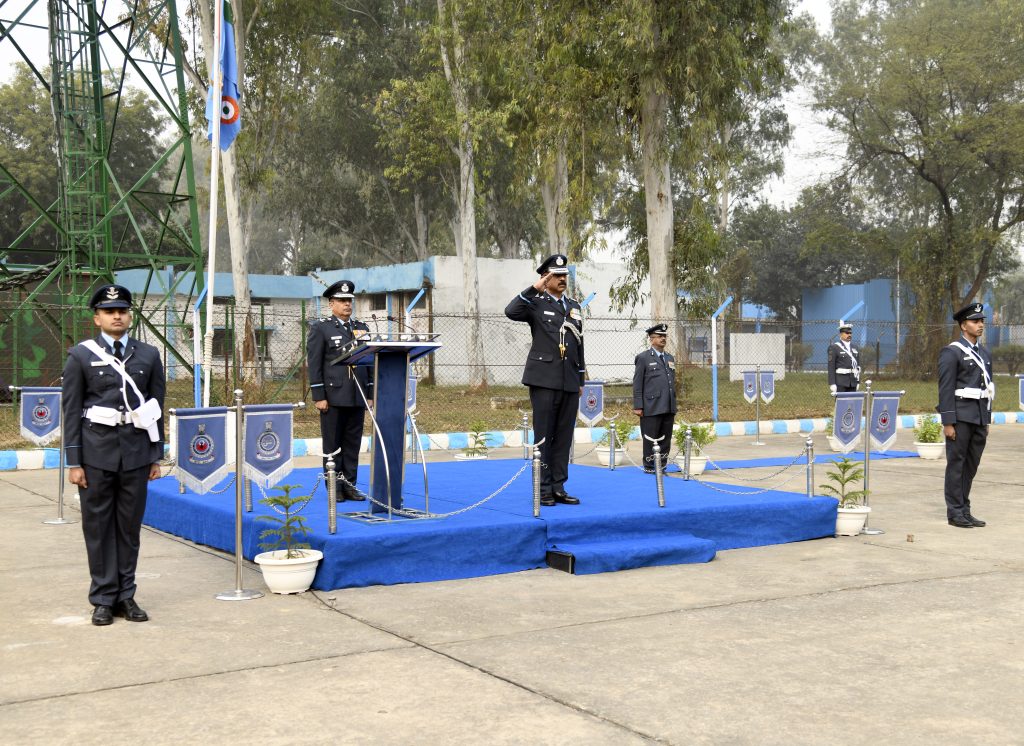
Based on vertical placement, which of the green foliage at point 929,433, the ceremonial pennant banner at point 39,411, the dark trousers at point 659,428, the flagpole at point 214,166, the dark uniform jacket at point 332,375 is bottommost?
the green foliage at point 929,433

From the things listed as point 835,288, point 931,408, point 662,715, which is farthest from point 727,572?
point 835,288

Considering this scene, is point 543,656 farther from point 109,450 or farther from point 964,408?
point 964,408

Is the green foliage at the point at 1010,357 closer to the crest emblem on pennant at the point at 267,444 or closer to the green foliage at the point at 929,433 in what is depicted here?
the green foliage at the point at 929,433

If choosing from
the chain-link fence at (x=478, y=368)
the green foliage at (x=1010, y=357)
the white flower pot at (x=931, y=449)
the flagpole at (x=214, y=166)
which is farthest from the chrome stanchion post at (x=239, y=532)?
the green foliage at (x=1010, y=357)

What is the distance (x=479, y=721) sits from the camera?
4.47m

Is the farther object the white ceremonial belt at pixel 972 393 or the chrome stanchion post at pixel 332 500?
the white ceremonial belt at pixel 972 393

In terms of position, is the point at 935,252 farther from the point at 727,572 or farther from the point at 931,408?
the point at 727,572

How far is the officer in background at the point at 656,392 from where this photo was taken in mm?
11992

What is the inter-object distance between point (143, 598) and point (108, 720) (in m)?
2.47

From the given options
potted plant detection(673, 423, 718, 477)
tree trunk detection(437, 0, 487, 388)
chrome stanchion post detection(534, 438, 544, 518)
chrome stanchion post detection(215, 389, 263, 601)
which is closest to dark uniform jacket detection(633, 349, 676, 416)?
potted plant detection(673, 423, 718, 477)

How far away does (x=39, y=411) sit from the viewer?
11328 mm

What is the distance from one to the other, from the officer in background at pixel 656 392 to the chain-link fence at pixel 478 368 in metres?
3.44

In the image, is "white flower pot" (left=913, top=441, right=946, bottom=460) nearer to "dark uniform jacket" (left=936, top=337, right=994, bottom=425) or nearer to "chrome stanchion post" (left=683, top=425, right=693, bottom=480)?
"chrome stanchion post" (left=683, top=425, right=693, bottom=480)

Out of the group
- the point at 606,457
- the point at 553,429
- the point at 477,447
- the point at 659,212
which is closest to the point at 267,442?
the point at 553,429
